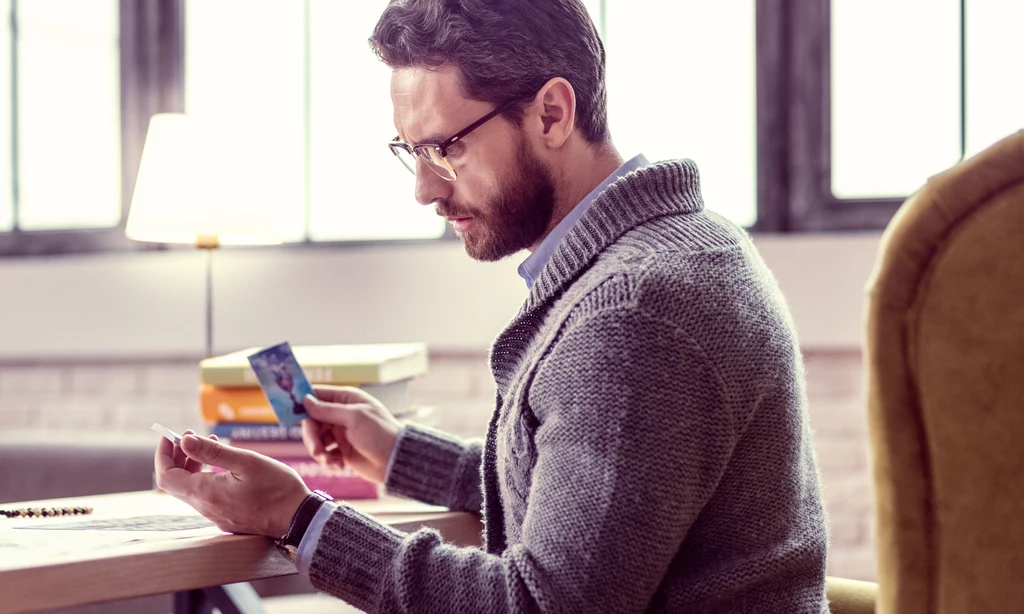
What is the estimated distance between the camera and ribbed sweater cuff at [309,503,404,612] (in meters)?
0.91

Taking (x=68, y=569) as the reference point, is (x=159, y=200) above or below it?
above

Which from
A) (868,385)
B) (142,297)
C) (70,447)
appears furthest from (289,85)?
(868,385)

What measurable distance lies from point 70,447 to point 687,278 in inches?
67.2

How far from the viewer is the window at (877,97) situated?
238 centimetres

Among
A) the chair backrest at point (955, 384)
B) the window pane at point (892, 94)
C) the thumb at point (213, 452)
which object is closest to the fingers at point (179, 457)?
the thumb at point (213, 452)

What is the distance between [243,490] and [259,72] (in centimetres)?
208

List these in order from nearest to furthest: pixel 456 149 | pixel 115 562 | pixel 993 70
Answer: pixel 115 562 → pixel 456 149 → pixel 993 70

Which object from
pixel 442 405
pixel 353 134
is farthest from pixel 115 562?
pixel 353 134

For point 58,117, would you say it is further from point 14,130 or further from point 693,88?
point 693,88

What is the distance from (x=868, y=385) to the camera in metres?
0.57

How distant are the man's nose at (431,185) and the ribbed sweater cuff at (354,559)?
0.50 metres

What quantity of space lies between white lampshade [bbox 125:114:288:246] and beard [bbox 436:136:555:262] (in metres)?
1.03

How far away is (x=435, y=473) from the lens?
1374 mm

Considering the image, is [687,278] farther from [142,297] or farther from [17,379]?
[17,379]
